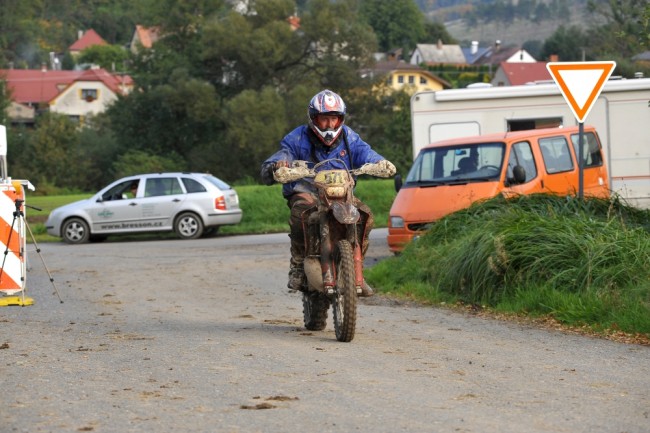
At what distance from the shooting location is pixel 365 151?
10.5m

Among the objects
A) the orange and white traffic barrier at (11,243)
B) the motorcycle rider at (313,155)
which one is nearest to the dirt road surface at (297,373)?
the orange and white traffic barrier at (11,243)

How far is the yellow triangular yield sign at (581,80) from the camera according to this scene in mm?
14062

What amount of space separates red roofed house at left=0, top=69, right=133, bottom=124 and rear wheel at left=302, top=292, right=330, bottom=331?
117 metres

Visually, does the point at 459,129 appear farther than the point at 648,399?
Yes

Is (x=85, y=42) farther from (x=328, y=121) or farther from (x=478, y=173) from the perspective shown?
(x=328, y=121)

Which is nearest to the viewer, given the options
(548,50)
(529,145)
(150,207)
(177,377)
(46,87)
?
(177,377)

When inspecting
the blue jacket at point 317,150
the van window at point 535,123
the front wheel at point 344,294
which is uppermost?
the van window at point 535,123

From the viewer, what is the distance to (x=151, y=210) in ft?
97.0

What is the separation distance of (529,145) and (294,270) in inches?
392

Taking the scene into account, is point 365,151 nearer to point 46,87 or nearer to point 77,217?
point 77,217

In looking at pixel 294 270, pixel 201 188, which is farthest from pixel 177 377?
pixel 201 188

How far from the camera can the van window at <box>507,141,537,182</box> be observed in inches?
763

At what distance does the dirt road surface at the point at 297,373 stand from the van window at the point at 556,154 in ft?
21.8

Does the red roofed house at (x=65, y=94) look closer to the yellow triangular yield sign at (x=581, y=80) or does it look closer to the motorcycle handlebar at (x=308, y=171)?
the yellow triangular yield sign at (x=581, y=80)
